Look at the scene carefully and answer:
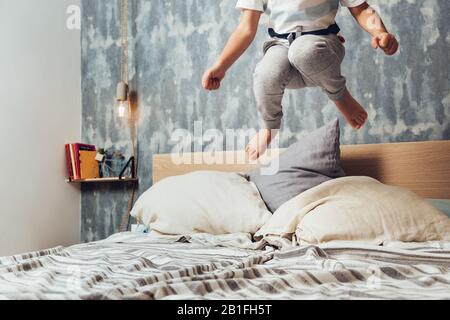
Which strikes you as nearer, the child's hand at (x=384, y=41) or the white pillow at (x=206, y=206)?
the child's hand at (x=384, y=41)

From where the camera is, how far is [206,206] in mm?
1939

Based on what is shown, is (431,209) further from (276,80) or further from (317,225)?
(276,80)

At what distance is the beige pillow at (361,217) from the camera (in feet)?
4.92

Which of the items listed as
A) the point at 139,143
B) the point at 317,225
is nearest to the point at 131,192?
the point at 139,143

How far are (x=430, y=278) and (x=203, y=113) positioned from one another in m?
1.66

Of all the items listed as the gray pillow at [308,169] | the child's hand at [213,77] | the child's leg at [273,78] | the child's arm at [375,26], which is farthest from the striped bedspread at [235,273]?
the child's arm at [375,26]

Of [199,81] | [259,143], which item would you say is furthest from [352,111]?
[199,81]

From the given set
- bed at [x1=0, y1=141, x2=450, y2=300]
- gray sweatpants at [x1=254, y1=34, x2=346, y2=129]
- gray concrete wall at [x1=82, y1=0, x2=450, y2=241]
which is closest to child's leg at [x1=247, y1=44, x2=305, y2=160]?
gray sweatpants at [x1=254, y1=34, x2=346, y2=129]

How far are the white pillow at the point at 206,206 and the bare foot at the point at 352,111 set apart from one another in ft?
1.69

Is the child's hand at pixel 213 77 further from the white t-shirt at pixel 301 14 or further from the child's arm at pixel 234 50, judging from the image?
the white t-shirt at pixel 301 14

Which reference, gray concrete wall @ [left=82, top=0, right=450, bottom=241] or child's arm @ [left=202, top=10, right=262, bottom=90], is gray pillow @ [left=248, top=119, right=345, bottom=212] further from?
child's arm @ [left=202, top=10, right=262, bottom=90]

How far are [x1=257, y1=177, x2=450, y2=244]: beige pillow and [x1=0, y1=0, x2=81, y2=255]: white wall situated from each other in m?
1.47

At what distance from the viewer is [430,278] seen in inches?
40.9

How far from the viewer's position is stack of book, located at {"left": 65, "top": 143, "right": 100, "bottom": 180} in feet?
9.15
